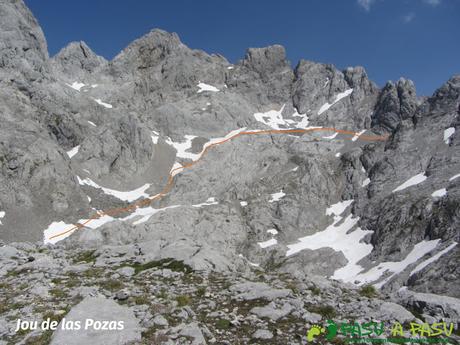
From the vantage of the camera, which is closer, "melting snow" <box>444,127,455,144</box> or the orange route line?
the orange route line

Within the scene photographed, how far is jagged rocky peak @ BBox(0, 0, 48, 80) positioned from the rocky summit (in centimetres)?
69

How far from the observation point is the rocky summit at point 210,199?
12234 millimetres

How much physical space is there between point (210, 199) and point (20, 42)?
96.9 metres

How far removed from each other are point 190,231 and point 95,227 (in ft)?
87.5

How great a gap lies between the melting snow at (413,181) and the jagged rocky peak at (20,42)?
13199 centimetres

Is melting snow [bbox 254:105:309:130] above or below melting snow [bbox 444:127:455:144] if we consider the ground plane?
above

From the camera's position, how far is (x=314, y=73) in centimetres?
19750

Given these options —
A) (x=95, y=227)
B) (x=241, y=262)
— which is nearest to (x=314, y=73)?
(x=95, y=227)

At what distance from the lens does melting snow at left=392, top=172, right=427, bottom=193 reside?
A: 341ft

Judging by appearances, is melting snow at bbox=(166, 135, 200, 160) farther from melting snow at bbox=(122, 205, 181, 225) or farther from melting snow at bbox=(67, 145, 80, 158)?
melting snow at bbox=(67, 145, 80, 158)

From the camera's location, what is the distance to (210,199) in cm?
11931

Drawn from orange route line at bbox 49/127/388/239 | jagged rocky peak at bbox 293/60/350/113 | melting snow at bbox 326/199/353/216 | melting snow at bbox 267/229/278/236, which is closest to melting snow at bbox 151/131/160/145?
orange route line at bbox 49/127/388/239

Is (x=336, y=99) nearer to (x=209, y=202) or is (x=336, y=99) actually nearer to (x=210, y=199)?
(x=210, y=199)

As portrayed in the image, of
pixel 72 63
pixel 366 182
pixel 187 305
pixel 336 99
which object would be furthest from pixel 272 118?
pixel 187 305
